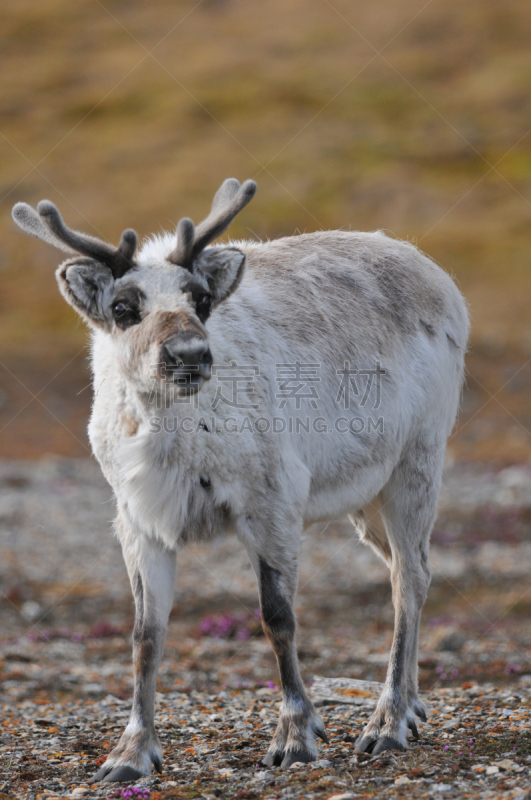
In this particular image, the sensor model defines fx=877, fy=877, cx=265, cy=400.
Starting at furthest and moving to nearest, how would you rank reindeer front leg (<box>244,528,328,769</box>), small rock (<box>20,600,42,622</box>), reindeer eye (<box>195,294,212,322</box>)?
1. small rock (<box>20,600,42,622</box>)
2. reindeer front leg (<box>244,528,328,769</box>)
3. reindeer eye (<box>195,294,212,322</box>)

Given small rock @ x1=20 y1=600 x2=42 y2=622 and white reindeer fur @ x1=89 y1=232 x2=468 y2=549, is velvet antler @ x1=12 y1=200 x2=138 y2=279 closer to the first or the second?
white reindeer fur @ x1=89 y1=232 x2=468 y2=549

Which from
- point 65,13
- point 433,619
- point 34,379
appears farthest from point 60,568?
point 65,13

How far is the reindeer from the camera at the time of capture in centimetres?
632

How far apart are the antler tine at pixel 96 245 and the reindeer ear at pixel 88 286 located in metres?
0.07

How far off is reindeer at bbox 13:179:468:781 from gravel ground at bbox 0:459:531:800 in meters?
0.47

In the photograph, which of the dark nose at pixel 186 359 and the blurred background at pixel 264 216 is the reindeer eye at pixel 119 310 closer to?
the dark nose at pixel 186 359

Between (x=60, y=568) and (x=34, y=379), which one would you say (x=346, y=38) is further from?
(x=60, y=568)

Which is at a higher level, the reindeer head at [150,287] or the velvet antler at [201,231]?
the velvet antler at [201,231]

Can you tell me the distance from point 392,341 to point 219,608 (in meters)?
6.93

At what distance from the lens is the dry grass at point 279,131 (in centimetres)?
5231

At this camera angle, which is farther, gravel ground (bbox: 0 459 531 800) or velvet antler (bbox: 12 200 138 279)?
gravel ground (bbox: 0 459 531 800)

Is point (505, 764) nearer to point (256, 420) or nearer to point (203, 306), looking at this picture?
point (256, 420)

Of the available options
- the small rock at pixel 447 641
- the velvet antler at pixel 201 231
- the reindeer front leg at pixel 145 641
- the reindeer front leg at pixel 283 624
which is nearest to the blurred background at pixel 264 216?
the small rock at pixel 447 641

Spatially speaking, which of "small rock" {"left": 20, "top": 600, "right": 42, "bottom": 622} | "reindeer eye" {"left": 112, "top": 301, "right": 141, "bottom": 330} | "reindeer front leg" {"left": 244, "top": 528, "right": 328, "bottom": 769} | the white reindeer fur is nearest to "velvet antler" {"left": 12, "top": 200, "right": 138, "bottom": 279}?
the white reindeer fur
